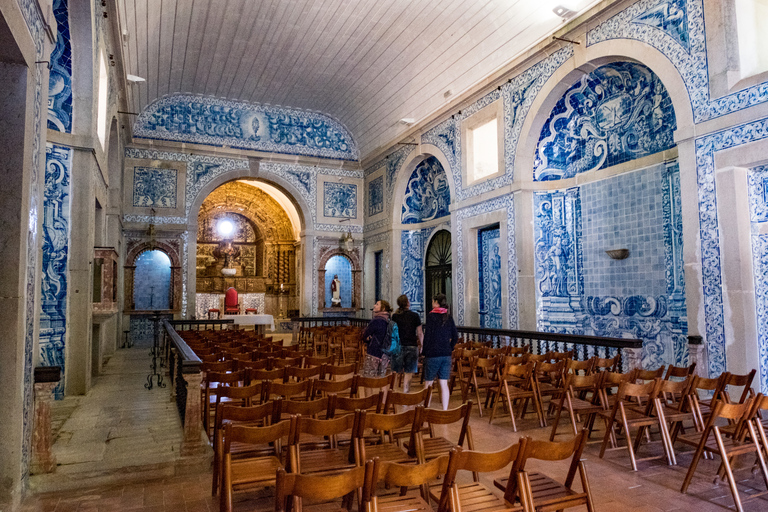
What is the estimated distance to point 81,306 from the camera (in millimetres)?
7434

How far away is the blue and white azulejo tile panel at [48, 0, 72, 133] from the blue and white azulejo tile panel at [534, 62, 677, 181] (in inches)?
324

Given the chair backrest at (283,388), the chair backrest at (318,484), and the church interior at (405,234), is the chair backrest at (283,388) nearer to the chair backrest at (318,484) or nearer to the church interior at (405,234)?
the church interior at (405,234)

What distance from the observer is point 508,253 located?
10898 millimetres

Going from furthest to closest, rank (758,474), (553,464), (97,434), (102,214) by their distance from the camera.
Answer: (102,214) → (97,434) → (553,464) → (758,474)

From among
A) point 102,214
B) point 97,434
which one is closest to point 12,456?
point 97,434

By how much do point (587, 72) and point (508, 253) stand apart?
147 inches

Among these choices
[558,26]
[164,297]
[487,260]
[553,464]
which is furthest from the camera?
[164,297]

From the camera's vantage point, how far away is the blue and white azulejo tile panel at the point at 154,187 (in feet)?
50.4

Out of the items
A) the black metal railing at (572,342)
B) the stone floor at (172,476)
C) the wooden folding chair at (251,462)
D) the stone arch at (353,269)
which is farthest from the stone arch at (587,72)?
the stone arch at (353,269)

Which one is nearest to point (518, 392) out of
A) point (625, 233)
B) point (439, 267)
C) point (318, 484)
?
point (318, 484)

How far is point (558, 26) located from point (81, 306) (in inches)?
357

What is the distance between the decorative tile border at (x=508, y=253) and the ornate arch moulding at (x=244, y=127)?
6.80 metres

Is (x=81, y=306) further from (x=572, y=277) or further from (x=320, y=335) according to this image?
(x=572, y=277)

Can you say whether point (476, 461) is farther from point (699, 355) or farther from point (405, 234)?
point (405, 234)
